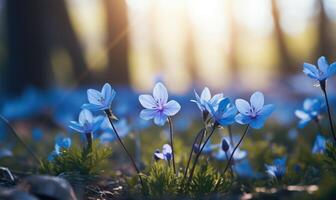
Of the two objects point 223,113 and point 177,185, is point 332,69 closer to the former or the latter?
point 223,113

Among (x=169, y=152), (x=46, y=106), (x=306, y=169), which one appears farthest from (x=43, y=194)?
(x=46, y=106)

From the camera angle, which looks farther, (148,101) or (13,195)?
(148,101)

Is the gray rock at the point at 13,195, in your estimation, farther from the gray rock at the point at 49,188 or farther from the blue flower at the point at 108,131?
the blue flower at the point at 108,131

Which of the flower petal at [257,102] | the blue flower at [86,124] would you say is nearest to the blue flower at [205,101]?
the flower petal at [257,102]

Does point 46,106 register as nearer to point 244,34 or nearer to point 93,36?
point 93,36

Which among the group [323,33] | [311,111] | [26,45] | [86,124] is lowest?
[86,124]

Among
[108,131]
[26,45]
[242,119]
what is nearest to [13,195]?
[242,119]

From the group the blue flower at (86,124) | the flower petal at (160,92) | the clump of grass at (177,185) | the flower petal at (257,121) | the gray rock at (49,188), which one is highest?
the flower petal at (160,92)
